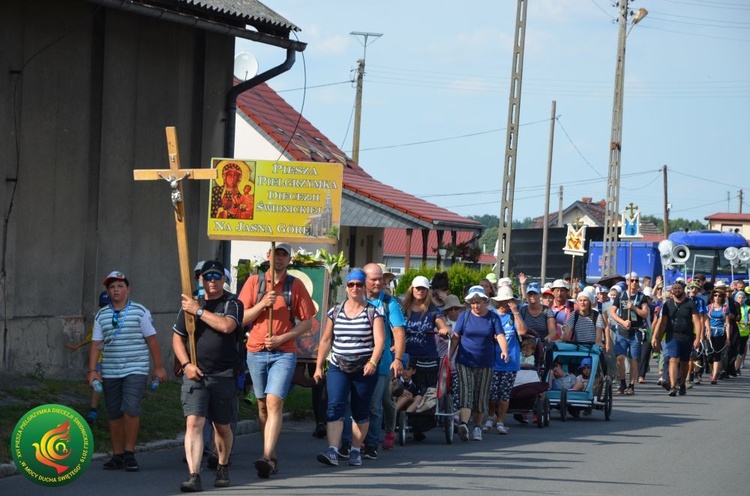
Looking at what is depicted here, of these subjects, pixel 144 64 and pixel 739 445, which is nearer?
pixel 739 445

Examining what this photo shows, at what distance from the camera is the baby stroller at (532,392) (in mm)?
16438

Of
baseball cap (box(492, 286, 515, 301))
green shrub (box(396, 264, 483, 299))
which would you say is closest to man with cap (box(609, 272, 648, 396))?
green shrub (box(396, 264, 483, 299))

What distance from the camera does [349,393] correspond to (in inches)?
484

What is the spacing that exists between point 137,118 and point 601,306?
8.69 m

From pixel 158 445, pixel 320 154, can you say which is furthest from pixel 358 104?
pixel 158 445

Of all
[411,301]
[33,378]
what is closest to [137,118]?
[33,378]

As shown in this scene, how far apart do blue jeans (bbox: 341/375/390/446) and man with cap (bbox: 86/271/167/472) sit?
2155mm

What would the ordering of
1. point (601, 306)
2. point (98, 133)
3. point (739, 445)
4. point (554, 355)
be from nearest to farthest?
1. point (739, 445)
2. point (98, 133)
3. point (554, 355)
4. point (601, 306)

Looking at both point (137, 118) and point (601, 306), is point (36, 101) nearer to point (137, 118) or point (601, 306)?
point (137, 118)

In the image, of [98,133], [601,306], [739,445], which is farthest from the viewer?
[601,306]

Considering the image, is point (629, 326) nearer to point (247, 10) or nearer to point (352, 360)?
point (247, 10)

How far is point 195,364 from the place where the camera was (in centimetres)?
1057

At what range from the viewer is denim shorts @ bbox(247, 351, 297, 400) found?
11.3 m

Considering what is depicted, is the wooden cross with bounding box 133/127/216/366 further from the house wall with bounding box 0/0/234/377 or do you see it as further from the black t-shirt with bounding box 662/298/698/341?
the black t-shirt with bounding box 662/298/698/341
